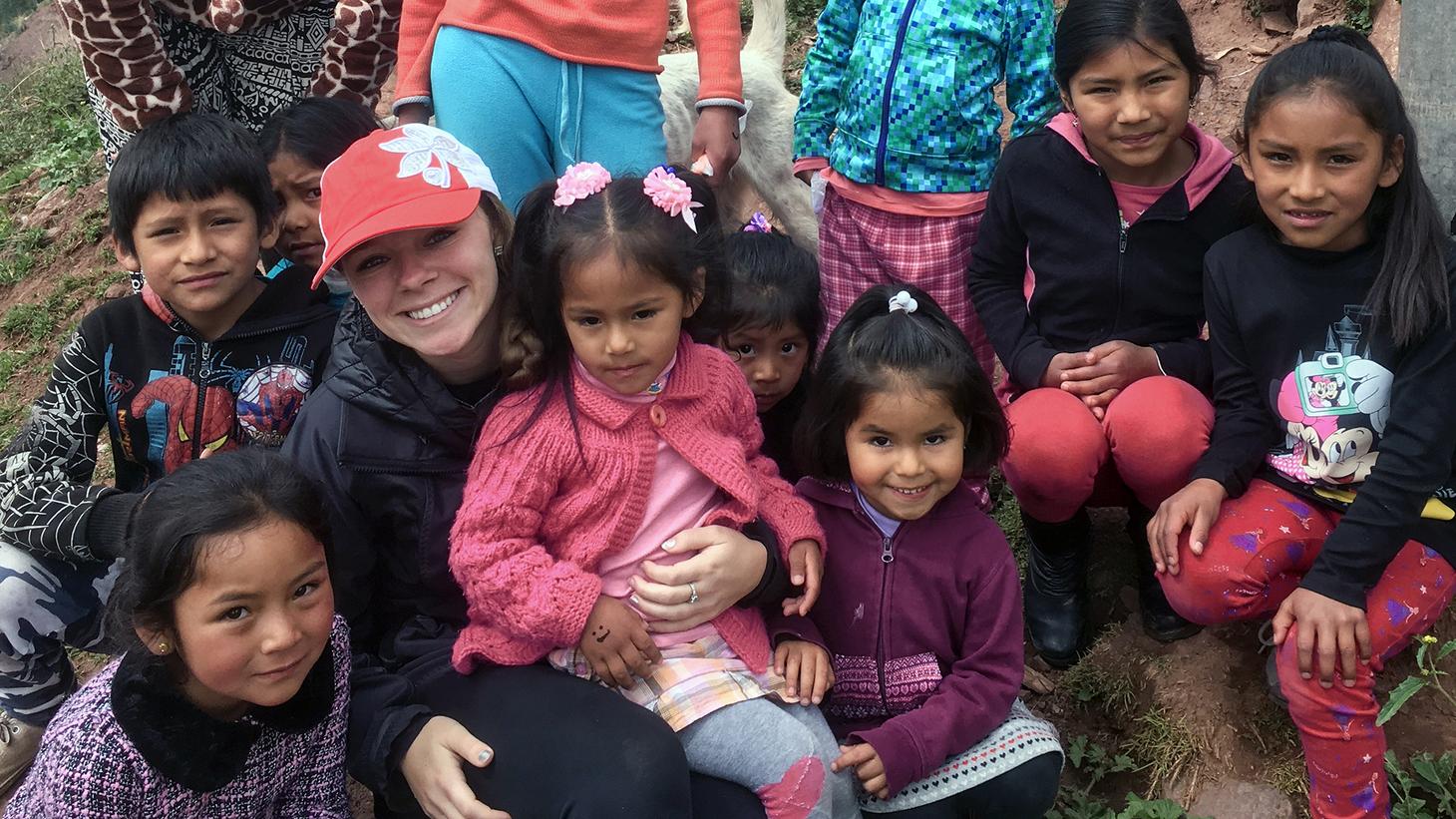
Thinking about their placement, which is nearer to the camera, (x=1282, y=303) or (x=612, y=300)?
(x=612, y=300)

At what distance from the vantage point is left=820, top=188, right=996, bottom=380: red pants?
3492mm

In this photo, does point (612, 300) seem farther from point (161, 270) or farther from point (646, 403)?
point (161, 270)

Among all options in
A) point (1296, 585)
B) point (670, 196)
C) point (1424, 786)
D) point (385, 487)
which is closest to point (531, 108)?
point (670, 196)

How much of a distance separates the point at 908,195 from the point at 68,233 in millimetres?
5737

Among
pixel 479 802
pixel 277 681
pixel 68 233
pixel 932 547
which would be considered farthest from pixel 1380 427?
pixel 68 233

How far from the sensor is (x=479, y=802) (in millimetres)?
2213

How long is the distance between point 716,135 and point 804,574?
1.44 m

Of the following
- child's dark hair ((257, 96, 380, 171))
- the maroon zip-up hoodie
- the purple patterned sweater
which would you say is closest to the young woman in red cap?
the purple patterned sweater

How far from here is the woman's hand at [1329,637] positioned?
238 centimetres

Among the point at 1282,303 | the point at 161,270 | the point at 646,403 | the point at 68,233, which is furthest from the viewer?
the point at 68,233

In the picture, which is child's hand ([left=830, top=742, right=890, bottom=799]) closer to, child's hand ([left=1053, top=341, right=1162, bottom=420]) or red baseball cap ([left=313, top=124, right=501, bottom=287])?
child's hand ([left=1053, top=341, right=1162, bottom=420])

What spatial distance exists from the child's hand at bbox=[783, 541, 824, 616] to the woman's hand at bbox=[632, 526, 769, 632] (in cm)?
12

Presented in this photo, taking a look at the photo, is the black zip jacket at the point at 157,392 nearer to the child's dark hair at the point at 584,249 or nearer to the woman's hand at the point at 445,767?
the child's dark hair at the point at 584,249

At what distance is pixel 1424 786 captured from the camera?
104 inches
